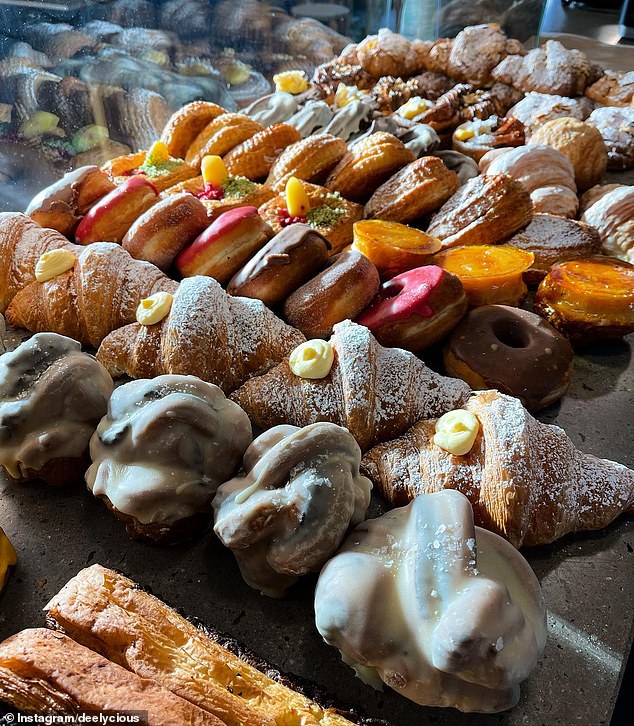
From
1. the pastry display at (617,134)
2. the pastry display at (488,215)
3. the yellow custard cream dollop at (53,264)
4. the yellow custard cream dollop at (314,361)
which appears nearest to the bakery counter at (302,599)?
the yellow custard cream dollop at (314,361)

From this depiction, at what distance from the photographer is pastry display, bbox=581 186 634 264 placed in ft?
8.04

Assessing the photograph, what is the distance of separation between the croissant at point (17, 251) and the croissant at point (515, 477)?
1.59 meters

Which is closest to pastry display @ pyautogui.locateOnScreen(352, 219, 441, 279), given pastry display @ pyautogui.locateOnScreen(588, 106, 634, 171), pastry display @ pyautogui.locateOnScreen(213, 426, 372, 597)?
pastry display @ pyautogui.locateOnScreen(213, 426, 372, 597)

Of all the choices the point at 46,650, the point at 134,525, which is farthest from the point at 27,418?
the point at 46,650

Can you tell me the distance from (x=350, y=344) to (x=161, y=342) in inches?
25.0

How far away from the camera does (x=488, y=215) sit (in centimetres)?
235

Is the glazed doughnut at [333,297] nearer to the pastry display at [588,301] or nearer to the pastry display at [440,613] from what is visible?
the pastry display at [588,301]

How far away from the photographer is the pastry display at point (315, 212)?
2.45m

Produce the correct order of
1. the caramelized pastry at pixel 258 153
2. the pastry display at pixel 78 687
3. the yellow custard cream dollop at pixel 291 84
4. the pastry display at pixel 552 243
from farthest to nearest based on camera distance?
the yellow custard cream dollop at pixel 291 84, the caramelized pastry at pixel 258 153, the pastry display at pixel 552 243, the pastry display at pixel 78 687

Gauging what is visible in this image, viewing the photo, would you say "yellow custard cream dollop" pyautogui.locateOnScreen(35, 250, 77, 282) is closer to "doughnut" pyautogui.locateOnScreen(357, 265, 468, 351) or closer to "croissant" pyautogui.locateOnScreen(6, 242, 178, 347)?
"croissant" pyautogui.locateOnScreen(6, 242, 178, 347)

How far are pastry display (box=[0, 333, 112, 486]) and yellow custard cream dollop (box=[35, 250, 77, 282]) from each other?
0.61 m

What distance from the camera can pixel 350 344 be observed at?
1.59 metres

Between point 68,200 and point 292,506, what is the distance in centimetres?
198

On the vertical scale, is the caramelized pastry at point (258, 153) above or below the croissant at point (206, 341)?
above
